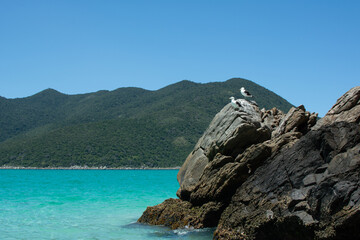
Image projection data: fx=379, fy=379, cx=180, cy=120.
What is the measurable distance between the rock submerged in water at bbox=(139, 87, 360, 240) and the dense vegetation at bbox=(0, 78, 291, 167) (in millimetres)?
104064

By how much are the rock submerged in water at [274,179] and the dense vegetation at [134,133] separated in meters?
104

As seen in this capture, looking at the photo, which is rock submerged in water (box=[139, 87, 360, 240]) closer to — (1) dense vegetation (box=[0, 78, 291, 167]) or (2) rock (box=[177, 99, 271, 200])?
(2) rock (box=[177, 99, 271, 200])

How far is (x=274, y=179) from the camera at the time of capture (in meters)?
13.8

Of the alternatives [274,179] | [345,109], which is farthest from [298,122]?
[274,179]

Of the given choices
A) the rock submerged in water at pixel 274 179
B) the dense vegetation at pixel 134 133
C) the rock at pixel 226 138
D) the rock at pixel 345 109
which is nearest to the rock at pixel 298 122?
the rock submerged in water at pixel 274 179

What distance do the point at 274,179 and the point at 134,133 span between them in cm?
11511

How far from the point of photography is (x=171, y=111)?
138m

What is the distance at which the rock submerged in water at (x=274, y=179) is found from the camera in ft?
37.8

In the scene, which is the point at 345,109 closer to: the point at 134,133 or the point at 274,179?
the point at 274,179

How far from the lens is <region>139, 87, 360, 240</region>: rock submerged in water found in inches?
454

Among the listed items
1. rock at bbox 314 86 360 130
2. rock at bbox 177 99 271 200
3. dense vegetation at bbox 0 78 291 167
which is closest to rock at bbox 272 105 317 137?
rock at bbox 177 99 271 200

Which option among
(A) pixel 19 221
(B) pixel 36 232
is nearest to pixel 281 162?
(B) pixel 36 232

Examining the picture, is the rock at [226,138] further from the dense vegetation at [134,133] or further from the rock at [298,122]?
the dense vegetation at [134,133]

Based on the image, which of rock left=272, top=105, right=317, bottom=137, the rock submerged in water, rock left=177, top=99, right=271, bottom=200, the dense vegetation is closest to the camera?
the rock submerged in water
